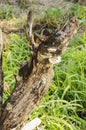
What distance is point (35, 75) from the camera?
1.66 m

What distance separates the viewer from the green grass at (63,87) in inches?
96.2

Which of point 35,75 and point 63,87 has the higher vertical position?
point 35,75

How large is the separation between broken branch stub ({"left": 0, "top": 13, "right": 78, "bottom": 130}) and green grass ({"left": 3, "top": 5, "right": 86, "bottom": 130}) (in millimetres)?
530

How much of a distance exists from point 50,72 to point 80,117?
110 cm

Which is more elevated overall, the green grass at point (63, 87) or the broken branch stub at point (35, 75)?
the broken branch stub at point (35, 75)

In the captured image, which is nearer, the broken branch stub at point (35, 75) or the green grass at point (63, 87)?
the broken branch stub at point (35, 75)

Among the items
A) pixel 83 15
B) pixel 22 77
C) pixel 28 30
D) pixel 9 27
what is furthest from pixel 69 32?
pixel 83 15

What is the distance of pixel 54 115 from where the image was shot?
2465mm

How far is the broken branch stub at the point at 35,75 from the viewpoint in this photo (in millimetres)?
1514

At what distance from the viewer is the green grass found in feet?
8.02

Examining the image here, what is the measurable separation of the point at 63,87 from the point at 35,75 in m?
1.19

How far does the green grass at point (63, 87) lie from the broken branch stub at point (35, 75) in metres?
0.53

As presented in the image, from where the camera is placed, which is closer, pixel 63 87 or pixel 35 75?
pixel 35 75

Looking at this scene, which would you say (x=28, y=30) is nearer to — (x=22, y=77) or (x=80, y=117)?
(x=22, y=77)
